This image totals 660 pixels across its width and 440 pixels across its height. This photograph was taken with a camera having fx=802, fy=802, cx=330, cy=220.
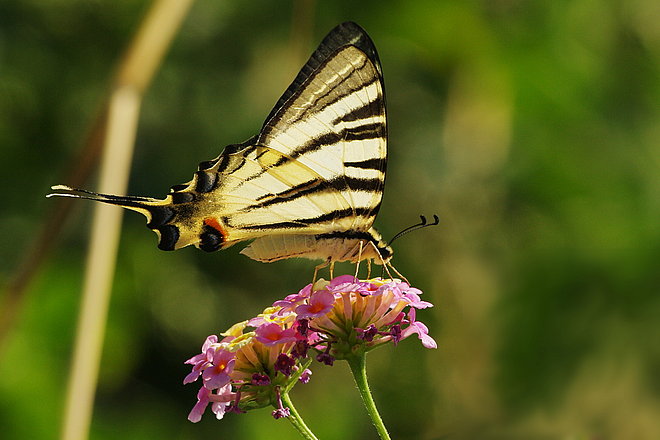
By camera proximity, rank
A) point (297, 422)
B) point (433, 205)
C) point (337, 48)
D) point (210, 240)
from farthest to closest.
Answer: point (433, 205) < point (210, 240) < point (337, 48) < point (297, 422)

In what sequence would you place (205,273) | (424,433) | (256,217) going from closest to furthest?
(256,217)
(424,433)
(205,273)

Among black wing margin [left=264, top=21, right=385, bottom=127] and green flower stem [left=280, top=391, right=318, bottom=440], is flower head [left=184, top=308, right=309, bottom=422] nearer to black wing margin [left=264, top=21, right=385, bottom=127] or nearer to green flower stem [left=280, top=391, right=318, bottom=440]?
green flower stem [left=280, top=391, right=318, bottom=440]

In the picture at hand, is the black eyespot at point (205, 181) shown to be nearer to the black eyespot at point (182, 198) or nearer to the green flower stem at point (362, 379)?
the black eyespot at point (182, 198)

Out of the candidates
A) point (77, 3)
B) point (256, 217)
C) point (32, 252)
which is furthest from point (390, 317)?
point (77, 3)

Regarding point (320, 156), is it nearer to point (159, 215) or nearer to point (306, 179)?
point (306, 179)

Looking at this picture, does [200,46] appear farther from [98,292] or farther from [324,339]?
[324,339]

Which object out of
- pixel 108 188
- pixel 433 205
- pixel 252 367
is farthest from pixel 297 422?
pixel 433 205
